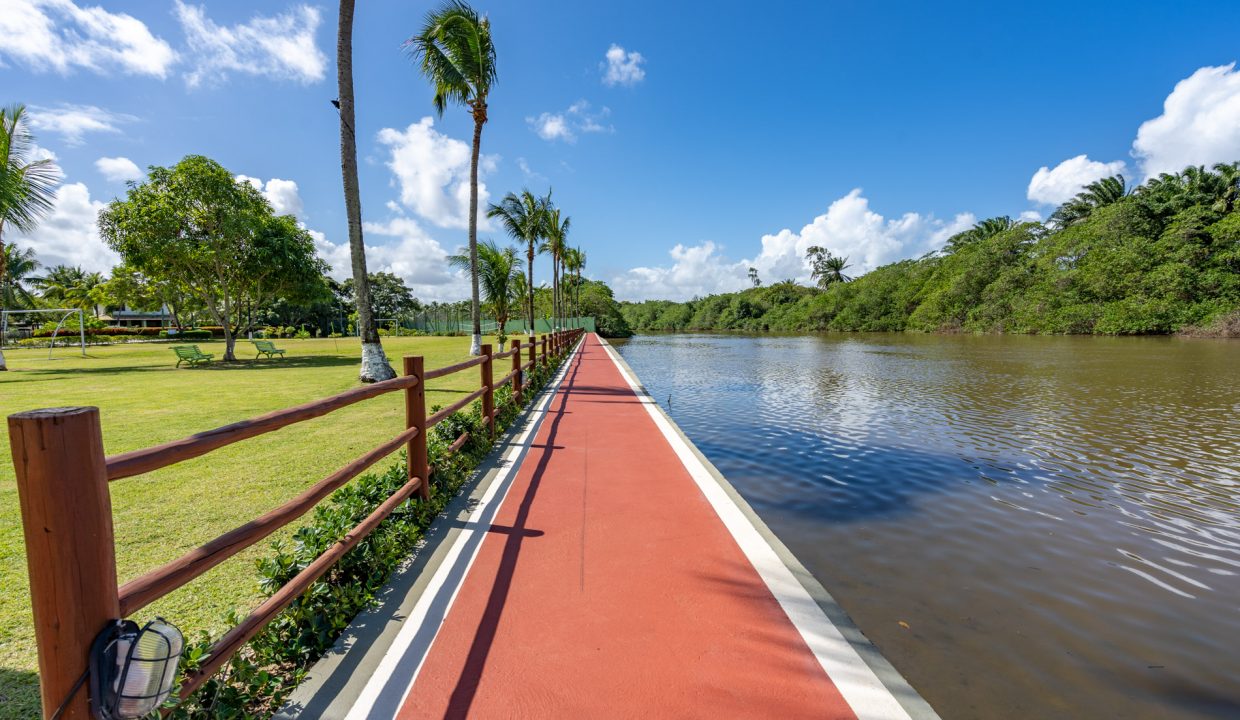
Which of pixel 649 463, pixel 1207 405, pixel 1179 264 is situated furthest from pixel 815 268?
pixel 649 463

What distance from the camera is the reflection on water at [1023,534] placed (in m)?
2.85

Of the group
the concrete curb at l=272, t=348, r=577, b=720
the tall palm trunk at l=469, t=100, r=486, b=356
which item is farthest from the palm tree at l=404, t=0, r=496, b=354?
the concrete curb at l=272, t=348, r=577, b=720

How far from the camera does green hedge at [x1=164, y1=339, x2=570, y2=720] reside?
1956 mm

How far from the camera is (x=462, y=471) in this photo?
16.3 ft

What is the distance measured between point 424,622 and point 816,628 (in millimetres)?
1986

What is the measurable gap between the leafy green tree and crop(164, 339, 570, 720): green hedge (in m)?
17.8

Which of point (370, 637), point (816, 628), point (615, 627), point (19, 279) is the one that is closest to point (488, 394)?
point (370, 637)

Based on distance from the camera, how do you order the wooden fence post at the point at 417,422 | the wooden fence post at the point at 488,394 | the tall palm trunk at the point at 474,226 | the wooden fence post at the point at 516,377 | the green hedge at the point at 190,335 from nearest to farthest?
the wooden fence post at the point at 417,422
the wooden fence post at the point at 488,394
the wooden fence post at the point at 516,377
the tall palm trunk at the point at 474,226
the green hedge at the point at 190,335

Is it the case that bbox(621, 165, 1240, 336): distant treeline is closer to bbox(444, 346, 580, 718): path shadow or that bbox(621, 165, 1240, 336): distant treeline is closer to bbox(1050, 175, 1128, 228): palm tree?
bbox(1050, 175, 1128, 228): palm tree

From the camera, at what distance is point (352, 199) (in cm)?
1007

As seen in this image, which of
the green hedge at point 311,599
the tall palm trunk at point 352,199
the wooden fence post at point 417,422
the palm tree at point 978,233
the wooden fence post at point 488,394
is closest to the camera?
the green hedge at point 311,599

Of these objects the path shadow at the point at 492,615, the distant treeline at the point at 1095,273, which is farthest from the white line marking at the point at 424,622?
the distant treeline at the point at 1095,273

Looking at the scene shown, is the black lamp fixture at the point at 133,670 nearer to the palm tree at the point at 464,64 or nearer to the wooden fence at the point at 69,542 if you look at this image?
the wooden fence at the point at 69,542

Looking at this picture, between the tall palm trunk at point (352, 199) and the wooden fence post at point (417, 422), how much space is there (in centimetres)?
685
